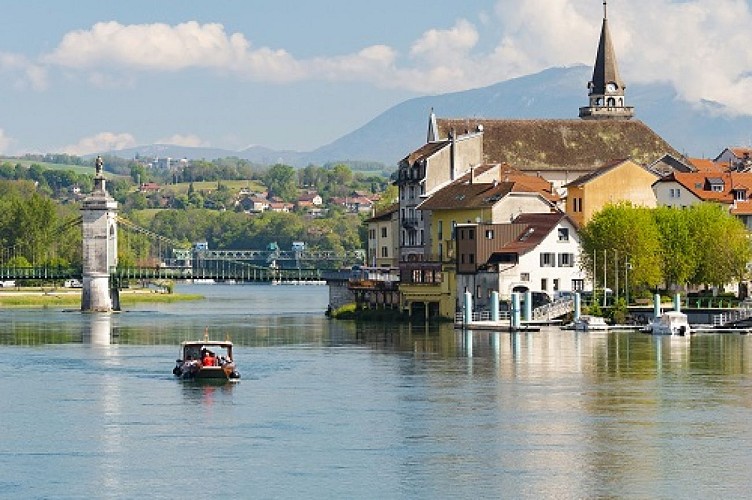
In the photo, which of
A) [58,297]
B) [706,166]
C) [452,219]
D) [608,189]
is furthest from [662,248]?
[58,297]

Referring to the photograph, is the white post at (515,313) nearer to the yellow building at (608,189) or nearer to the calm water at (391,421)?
the calm water at (391,421)

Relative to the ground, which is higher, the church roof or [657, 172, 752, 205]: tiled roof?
the church roof

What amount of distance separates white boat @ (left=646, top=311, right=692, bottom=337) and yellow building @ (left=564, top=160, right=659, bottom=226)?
2034 centimetres

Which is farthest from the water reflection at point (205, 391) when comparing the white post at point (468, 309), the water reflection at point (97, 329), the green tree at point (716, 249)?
the green tree at point (716, 249)

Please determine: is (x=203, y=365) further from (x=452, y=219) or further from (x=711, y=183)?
(x=711, y=183)

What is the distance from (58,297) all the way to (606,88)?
5176cm

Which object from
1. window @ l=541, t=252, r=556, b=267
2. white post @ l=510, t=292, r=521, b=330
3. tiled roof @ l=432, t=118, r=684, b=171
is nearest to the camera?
white post @ l=510, t=292, r=521, b=330

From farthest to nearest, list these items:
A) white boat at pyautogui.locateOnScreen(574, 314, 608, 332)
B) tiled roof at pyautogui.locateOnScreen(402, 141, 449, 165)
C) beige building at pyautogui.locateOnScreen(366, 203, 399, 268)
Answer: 1. beige building at pyautogui.locateOnScreen(366, 203, 399, 268)
2. tiled roof at pyautogui.locateOnScreen(402, 141, 449, 165)
3. white boat at pyautogui.locateOnScreen(574, 314, 608, 332)

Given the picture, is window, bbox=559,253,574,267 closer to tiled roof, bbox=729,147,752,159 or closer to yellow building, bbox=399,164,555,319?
yellow building, bbox=399,164,555,319

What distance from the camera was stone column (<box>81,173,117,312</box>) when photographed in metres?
151

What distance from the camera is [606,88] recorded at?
167250 mm

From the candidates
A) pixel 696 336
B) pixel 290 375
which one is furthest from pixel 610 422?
pixel 696 336

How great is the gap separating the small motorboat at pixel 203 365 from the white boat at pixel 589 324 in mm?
30038

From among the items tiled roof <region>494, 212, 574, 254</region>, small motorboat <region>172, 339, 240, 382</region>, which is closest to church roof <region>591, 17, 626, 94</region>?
tiled roof <region>494, 212, 574, 254</region>
